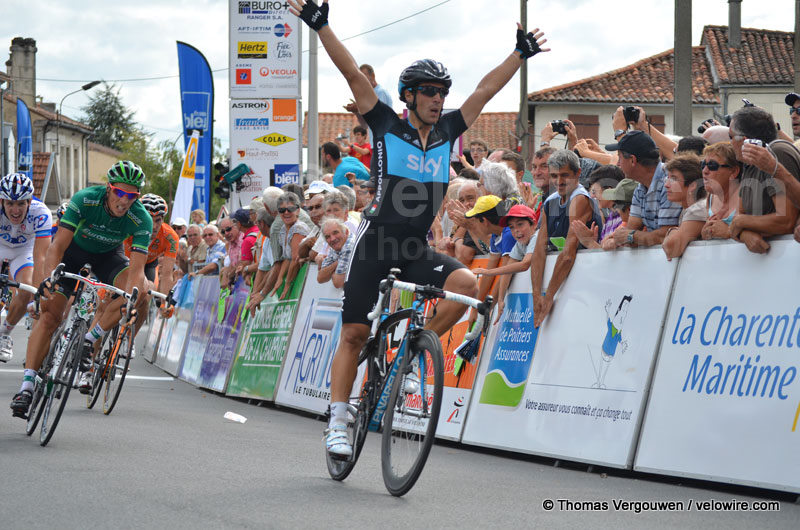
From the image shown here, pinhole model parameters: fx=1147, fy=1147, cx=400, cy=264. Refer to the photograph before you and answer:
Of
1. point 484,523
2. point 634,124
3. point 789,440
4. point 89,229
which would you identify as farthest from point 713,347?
point 89,229

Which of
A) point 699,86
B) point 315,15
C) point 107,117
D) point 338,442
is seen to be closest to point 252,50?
point 315,15

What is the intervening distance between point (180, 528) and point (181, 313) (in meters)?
15.7

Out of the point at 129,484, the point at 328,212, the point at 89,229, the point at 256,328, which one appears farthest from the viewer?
the point at 256,328

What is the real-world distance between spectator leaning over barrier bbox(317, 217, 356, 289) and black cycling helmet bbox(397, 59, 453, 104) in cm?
418

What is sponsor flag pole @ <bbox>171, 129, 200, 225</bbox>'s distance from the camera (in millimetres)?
26578

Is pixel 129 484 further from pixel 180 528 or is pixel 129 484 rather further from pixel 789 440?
pixel 789 440

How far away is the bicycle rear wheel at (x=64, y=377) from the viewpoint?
831cm

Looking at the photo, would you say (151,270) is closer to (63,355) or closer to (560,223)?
(63,355)

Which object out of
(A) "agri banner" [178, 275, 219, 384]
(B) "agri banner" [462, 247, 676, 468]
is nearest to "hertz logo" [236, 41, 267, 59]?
(A) "agri banner" [178, 275, 219, 384]

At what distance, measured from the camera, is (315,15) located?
6.77 meters

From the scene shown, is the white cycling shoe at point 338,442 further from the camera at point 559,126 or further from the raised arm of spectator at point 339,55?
the camera at point 559,126

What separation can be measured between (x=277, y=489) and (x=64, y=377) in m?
2.83

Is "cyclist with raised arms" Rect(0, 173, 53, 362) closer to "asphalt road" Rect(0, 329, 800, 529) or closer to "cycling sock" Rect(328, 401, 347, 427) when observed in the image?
"asphalt road" Rect(0, 329, 800, 529)

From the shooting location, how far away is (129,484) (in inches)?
250
